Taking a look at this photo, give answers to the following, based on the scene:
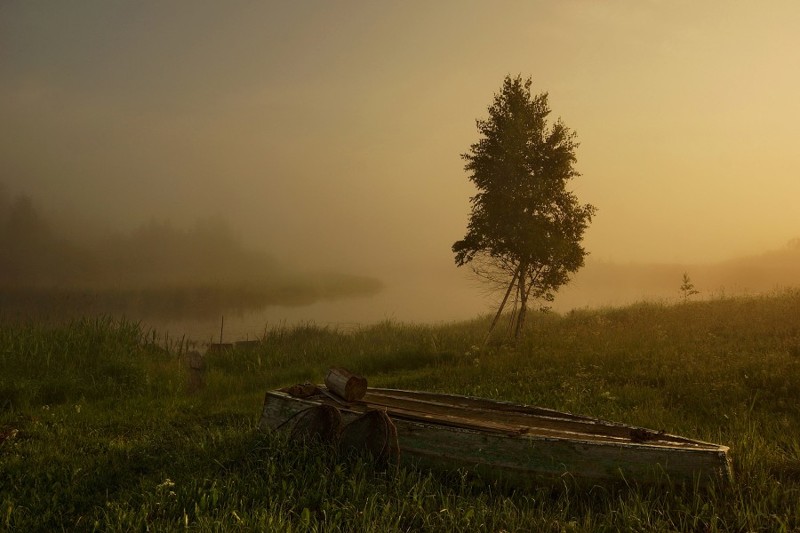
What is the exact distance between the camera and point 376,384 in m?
15.3

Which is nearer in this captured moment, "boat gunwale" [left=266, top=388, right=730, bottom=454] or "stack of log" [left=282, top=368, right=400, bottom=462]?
"boat gunwale" [left=266, top=388, right=730, bottom=454]

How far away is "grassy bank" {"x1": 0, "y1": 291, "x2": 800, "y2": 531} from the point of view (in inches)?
226

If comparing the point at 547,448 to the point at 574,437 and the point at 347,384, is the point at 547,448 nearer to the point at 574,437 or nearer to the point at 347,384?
the point at 574,437

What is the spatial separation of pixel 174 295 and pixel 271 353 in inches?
1346

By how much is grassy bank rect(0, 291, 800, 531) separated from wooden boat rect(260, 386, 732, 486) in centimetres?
20

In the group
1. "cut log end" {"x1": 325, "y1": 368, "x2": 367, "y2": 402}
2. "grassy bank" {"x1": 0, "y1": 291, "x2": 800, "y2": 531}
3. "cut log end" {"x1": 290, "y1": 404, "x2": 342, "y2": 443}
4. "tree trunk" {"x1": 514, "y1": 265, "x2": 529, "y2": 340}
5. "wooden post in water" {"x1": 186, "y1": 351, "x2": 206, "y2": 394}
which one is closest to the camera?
"grassy bank" {"x1": 0, "y1": 291, "x2": 800, "y2": 531}

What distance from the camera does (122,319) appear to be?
18719 millimetres

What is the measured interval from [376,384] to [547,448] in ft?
29.3

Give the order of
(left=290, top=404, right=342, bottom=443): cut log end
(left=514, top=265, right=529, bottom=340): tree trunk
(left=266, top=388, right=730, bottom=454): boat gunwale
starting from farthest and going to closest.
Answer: (left=514, top=265, right=529, bottom=340): tree trunk, (left=290, top=404, right=342, bottom=443): cut log end, (left=266, top=388, right=730, bottom=454): boat gunwale

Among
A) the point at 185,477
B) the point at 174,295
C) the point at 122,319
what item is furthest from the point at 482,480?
the point at 174,295

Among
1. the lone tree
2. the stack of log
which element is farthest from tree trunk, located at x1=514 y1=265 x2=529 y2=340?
the stack of log

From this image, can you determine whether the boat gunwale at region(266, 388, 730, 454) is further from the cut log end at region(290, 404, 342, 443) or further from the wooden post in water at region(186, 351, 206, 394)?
the wooden post in water at region(186, 351, 206, 394)

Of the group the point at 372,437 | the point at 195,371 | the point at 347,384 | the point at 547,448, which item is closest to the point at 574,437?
the point at 547,448

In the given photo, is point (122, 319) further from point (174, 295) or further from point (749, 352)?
point (174, 295)
